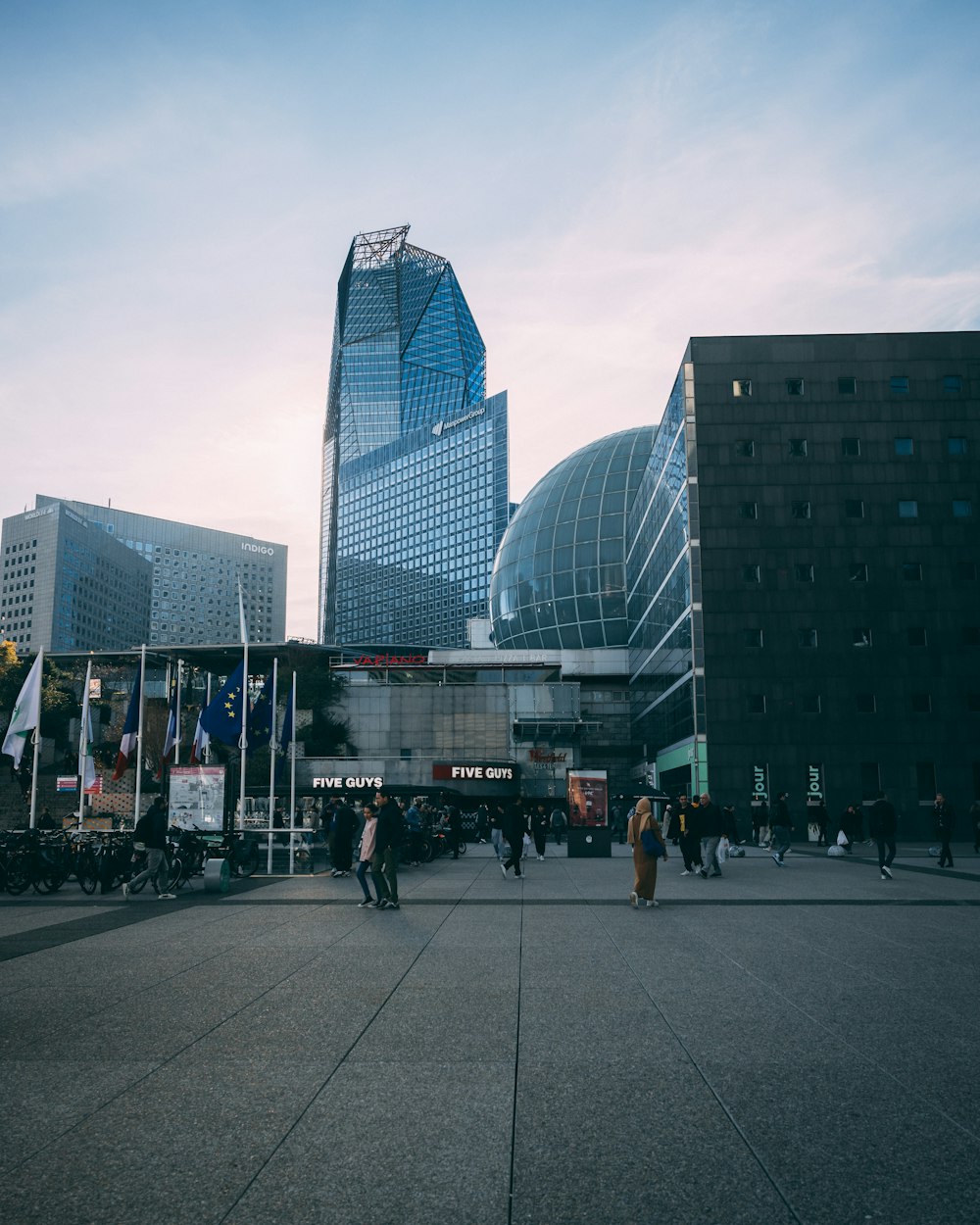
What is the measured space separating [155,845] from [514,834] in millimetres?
8737

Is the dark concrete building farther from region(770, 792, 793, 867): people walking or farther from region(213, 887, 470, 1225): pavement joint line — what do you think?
region(213, 887, 470, 1225): pavement joint line

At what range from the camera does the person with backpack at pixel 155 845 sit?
2014cm

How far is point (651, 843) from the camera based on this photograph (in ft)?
56.6

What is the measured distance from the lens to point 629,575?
89.5 meters

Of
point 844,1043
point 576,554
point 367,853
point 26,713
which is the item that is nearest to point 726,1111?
point 844,1043

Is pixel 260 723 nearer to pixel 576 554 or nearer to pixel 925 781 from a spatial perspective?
pixel 925 781

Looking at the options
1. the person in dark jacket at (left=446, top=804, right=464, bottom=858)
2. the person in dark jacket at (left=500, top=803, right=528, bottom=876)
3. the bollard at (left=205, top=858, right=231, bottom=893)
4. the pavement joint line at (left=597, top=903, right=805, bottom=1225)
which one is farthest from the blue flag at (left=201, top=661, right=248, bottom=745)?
the pavement joint line at (left=597, top=903, right=805, bottom=1225)

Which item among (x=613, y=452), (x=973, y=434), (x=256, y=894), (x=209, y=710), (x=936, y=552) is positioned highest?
(x=613, y=452)

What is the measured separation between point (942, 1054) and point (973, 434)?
59.3 metres

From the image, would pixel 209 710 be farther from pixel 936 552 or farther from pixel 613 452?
pixel 613 452

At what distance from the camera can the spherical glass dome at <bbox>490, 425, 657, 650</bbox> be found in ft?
303

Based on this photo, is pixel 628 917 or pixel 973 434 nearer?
pixel 628 917

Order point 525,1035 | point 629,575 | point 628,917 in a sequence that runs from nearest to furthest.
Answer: point 525,1035, point 628,917, point 629,575

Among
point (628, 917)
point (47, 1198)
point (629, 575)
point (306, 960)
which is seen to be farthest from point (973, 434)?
point (47, 1198)
